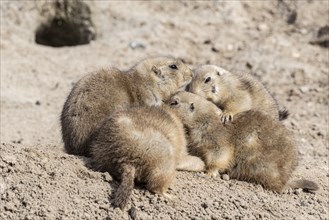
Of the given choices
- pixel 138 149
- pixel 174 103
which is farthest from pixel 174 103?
pixel 138 149

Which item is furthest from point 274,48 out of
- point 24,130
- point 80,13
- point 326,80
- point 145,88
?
point 145,88

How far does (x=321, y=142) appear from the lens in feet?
31.2

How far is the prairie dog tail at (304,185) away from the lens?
22.5ft

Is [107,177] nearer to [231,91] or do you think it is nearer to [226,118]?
[226,118]

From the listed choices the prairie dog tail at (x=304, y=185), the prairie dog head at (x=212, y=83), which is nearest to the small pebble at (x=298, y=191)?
the prairie dog tail at (x=304, y=185)

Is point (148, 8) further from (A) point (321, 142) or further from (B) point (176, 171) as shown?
(B) point (176, 171)

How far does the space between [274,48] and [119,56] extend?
109 inches

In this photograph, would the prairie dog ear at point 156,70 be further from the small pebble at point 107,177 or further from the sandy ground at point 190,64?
the small pebble at point 107,177

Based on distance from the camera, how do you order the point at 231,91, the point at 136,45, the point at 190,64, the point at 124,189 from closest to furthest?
the point at 124,189 → the point at 231,91 → the point at 190,64 → the point at 136,45

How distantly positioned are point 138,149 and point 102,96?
1.10m

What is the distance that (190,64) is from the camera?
464 inches

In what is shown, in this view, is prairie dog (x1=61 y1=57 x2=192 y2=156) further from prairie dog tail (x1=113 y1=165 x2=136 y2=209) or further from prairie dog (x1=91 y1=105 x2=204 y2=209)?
prairie dog tail (x1=113 y1=165 x2=136 y2=209)

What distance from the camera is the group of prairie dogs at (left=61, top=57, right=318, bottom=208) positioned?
5.80 metres

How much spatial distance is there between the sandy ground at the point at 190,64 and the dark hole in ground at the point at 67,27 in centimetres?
20
